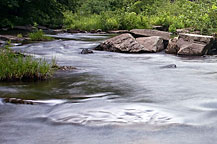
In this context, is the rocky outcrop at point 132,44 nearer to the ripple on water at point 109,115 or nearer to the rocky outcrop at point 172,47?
the rocky outcrop at point 172,47

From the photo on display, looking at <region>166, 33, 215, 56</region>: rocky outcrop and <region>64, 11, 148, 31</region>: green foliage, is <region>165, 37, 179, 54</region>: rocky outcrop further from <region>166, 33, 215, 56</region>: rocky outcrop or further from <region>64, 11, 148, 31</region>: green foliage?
<region>64, 11, 148, 31</region>: green foliage

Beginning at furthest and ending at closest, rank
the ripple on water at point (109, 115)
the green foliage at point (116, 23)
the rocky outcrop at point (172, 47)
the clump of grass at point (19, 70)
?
the green foliage at point (116, 23) < the rocky outcrop at point (172, 47) < the clump of grass at point (19, 70) < the ripple on water at point (109, 115)

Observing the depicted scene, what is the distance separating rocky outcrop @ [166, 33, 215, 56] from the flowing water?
298 centimetres

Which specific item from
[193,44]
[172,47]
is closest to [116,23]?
[172,47]

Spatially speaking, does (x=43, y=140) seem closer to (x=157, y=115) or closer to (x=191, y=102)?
(x=157, y=115)

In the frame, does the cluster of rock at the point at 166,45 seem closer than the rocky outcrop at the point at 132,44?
Yes

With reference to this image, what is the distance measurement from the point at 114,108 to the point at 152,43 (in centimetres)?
788

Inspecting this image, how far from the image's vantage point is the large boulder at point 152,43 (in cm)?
1205

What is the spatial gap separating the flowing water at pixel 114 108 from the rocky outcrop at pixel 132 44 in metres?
3.64

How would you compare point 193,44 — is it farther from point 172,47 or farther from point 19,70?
point 19,70

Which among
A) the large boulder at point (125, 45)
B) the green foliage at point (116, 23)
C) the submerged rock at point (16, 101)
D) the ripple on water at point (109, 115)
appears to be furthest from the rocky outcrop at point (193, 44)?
the green foliage at point (116, 23)

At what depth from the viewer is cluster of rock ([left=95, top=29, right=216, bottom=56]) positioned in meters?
11.3

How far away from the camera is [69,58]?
34.2 feet

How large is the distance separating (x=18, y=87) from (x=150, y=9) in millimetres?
26327
